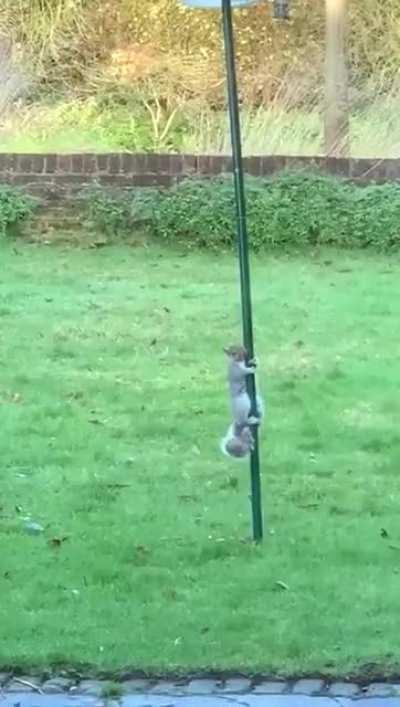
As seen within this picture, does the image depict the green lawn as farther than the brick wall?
No

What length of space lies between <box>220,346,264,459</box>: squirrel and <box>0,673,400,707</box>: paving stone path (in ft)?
3.76

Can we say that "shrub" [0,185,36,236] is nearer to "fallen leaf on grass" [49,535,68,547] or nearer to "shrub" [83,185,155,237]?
"shrub" [83,185,155,237]

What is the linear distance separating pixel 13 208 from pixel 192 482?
636cm

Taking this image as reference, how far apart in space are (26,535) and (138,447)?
1.21 m

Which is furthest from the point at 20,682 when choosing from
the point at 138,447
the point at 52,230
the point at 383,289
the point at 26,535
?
the point at 52,230

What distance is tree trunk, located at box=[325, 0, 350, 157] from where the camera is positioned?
12602mm

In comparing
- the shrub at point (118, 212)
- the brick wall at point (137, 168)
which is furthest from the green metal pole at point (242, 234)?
the brick wall at point (137, 168)

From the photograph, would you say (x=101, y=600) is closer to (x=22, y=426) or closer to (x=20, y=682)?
(x=20, y=682)

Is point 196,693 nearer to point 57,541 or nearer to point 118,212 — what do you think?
point 57,541

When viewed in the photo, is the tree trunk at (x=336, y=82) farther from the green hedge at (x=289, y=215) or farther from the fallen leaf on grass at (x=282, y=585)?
the fallen leaf on grass at (x=282, y=585)

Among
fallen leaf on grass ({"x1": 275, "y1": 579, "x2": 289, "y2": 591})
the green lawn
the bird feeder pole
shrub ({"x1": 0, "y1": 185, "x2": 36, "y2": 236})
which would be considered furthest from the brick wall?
fallen leaf on grass ({"x1": 275, "y1": 579, "x2": 289, "y2": 591})

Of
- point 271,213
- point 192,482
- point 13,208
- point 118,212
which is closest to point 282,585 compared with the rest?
point 192,482

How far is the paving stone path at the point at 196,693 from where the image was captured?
329 cm

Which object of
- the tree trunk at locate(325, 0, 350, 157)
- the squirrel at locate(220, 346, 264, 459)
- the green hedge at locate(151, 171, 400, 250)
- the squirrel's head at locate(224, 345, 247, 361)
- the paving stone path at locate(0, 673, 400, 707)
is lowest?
the paving stone path at locate(0, 673, 400, 707)
